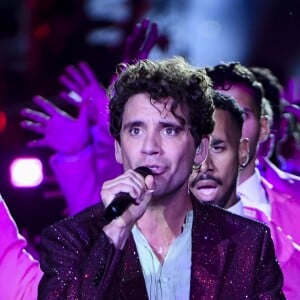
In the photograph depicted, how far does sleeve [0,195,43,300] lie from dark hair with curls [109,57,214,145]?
397 mm

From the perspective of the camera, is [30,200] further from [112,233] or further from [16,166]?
[112,233]

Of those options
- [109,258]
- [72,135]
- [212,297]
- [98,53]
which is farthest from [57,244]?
[98,53]

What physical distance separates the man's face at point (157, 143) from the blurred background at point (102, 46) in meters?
1.13

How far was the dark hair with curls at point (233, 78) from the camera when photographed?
252 cm

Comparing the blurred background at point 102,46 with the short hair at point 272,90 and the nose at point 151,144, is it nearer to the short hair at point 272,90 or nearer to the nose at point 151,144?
the short hair at point 272,90

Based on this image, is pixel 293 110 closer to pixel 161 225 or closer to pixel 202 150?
pixel 202 150

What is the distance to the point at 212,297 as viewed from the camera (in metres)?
1.59

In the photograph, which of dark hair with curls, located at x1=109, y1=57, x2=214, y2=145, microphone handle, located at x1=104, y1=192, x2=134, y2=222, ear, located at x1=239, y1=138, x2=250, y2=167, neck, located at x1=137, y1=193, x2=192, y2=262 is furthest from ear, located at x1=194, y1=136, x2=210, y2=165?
ear, located at x1=239, y1=138, x2=250, y2=167

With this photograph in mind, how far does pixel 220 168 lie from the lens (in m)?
2.32

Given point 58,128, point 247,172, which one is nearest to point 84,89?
point 58,128

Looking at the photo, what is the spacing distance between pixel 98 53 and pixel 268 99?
0.70 metres

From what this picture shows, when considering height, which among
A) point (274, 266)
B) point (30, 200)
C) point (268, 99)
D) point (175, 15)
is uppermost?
point (175, 15)

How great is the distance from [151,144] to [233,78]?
1.02m

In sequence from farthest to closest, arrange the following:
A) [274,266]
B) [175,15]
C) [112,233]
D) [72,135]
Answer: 1. [175,15]
2. [72,135]
3. [274,266]
4. [112,233]
